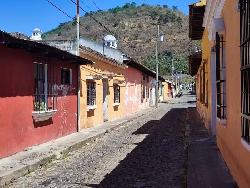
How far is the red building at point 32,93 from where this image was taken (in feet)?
31.3

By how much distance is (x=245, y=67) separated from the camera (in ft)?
17.1

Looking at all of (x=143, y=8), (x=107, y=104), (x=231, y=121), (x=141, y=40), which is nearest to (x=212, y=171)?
(x=231, y=121)

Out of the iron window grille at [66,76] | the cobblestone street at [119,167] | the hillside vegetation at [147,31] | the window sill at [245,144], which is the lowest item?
the cobblestone street at [119,167]

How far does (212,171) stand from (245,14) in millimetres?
3407

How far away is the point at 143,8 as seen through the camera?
12838cm

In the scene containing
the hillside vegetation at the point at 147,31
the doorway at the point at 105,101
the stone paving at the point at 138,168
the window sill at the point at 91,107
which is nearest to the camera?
the stone paving at the point at 138,168

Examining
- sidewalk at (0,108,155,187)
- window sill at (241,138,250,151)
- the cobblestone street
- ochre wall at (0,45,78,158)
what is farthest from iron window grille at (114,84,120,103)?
window sill at (241,138,250,151)

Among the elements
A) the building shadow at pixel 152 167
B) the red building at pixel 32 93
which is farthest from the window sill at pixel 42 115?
the building shadow at pixel 152 167

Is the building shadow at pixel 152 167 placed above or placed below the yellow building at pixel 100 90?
below

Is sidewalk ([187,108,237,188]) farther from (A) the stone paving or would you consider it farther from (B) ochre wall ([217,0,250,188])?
(B) ochre wall ([217,0,250,188])

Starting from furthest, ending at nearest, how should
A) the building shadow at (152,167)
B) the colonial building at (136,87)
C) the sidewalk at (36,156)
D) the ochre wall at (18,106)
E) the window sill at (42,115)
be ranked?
the colonial building at (136,87)
the window sill at (42,115)
the ochre wall at (18,106)
the sidewalk at (36,156)
the building shadow at (152,167)

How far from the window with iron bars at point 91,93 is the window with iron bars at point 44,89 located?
4.59 metres

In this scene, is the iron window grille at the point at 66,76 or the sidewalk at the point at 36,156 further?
the iron window grille at the point at 66,76

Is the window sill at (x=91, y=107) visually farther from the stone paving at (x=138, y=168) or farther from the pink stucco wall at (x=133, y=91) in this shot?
the pink stucco wall at (x=133, y=91)
